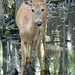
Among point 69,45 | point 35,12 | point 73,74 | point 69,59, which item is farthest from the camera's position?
point 69,45

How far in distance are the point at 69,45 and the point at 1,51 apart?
9.11ft

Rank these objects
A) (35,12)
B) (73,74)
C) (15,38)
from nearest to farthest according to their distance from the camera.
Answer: (35,12) → (73,74) → (15,38)

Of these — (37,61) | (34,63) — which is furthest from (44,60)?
(34,63)

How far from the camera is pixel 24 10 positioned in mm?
6309

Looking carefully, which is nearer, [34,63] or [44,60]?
[34,63]

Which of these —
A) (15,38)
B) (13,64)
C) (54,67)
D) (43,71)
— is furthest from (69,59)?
Answer: (15,38)

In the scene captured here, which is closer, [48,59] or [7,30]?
[48,59]

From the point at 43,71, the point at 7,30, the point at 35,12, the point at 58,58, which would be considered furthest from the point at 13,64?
the point at 7,30

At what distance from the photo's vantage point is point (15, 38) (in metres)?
10.2

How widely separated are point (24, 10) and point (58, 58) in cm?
211

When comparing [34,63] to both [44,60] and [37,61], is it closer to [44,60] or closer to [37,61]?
[37,61]

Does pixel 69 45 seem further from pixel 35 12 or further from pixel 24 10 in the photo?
pixel 35 12

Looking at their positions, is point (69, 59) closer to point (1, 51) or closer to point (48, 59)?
point (48, 59)

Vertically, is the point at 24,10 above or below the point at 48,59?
above
